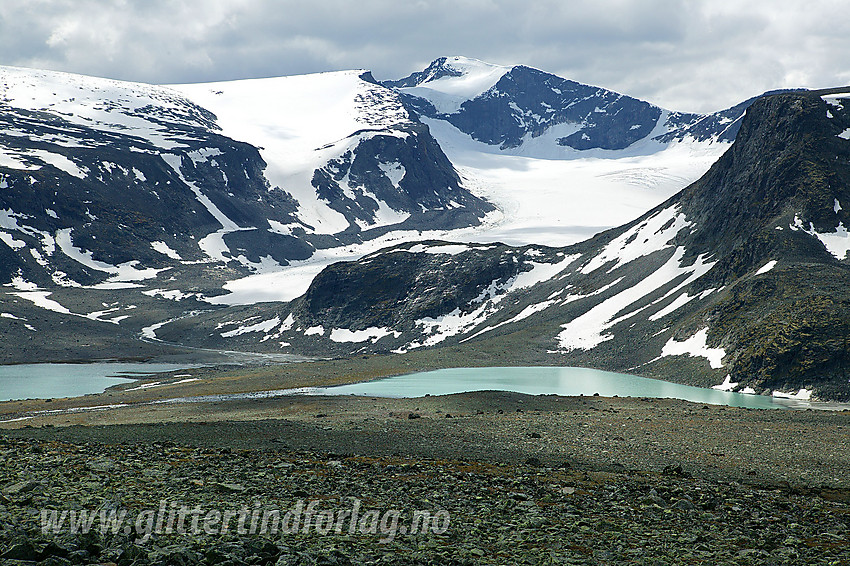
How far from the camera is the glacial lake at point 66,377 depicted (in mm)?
86125

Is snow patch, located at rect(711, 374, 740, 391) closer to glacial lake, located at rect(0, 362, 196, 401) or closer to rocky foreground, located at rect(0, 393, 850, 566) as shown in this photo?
rocky foreground, located at rect(0, 393, 850, 566)

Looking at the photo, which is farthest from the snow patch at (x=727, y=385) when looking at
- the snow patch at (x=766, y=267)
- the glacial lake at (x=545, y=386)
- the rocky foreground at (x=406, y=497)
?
the rocky foreground at (x=406, y=497)

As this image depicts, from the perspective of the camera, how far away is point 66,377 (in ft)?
349

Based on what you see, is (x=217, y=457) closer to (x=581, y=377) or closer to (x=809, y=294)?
(x=581, y=377)

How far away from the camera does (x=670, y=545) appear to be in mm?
16328

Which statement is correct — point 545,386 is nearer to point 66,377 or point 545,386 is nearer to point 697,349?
point 697,349

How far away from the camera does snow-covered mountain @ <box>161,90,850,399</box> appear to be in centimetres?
7700

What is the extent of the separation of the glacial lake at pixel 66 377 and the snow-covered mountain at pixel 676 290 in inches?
1663

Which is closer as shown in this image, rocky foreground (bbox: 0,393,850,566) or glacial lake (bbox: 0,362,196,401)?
rocky foreground (bbox: 0,393,850,566)

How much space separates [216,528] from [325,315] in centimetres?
15165

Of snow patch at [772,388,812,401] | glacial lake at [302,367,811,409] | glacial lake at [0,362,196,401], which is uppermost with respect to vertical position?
snow patch at [772,388,812,401]

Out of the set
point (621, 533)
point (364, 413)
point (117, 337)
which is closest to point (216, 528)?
point (621, 533)

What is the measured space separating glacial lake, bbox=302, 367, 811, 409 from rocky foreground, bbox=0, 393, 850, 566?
31749 mm

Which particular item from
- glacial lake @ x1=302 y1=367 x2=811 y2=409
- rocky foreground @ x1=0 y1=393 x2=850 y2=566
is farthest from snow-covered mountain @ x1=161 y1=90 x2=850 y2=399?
rocky foreground @ x1=0 y1=393 x2=850 y2=566
